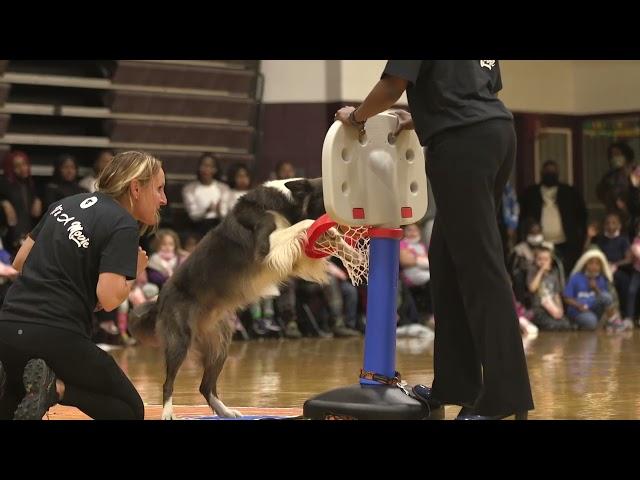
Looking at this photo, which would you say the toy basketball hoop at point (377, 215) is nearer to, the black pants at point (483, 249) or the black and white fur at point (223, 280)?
the black pants at point (483, 249)

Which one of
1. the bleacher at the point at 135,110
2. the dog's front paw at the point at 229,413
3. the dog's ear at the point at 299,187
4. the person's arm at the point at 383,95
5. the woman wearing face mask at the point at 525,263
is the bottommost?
the dog's front paw at the point at 229,413

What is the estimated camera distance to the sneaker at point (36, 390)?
13.0 ft

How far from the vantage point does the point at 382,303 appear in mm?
4629

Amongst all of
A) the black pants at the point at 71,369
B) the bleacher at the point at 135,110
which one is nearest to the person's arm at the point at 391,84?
the black pants at the point at 71,369

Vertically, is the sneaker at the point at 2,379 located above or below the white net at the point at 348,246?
below

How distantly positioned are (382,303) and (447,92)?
933 millimetres

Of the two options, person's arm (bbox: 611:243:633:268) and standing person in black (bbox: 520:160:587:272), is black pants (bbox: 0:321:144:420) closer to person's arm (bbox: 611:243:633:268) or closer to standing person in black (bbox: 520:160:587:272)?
person's arm (bbox: 611:243:633:268)

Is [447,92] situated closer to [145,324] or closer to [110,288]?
[110,288]

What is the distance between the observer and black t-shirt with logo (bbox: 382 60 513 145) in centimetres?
423

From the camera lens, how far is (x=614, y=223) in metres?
13.0

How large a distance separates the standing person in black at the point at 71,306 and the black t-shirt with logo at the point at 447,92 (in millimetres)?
1171

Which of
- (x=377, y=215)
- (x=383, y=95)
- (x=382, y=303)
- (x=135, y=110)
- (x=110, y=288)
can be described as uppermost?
(x=135, y=110)

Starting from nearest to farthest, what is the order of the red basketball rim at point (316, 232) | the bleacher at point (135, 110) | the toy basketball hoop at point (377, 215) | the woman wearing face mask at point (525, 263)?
the toy basketball hoop at point (377, 215) → the red basketball rim at point (316, 232) → the bleacher at point (135, 110) → the woman wearing face mask at point (525, 263)

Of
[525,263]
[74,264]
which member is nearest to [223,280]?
[74,264]
